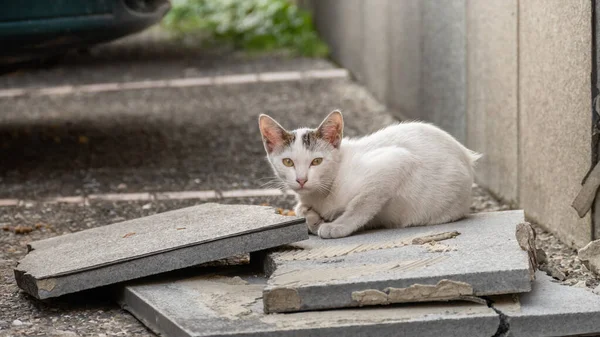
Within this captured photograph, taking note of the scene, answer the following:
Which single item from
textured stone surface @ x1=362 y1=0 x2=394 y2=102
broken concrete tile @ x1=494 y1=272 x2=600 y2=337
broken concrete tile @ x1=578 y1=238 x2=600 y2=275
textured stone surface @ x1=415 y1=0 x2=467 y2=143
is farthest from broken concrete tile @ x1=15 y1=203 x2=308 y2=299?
textured stone surface @ x1=362 y1=0 x2=394 y2=102

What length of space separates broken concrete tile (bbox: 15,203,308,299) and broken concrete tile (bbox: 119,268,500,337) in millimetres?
198

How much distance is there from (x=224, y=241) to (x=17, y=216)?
2129mm

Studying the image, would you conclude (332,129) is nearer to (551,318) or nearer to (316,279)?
(316,279)

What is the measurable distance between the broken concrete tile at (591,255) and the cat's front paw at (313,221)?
1144mm

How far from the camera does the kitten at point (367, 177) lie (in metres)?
4.23

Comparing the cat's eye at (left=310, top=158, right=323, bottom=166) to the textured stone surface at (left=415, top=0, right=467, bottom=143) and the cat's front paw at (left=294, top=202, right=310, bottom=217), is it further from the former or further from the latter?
the textured stone surface at (left=415, top=0, right=467, bottom=143)

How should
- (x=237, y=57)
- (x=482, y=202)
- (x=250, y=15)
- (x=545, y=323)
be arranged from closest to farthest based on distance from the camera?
(x=545, y=323), (x=482, y=202), (x=237, y=57), (x=250, y=15)

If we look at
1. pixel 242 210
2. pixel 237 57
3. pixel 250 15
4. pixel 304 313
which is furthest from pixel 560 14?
pixel 250 15

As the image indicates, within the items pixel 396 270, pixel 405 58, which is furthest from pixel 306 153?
pixel 405 58

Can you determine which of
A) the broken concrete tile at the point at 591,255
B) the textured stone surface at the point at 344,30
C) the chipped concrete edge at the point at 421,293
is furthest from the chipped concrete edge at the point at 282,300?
the textured stone surface at the point at 344,30

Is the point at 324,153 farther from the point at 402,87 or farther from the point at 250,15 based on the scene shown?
the point at 250,15

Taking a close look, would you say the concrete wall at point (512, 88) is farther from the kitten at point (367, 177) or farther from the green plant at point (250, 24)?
the green plant at point (250, 24)

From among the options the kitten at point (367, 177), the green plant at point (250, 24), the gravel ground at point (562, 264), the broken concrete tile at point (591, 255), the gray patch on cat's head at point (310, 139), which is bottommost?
the gravel ground at point (562, 264)

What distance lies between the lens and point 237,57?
11.9 meters
